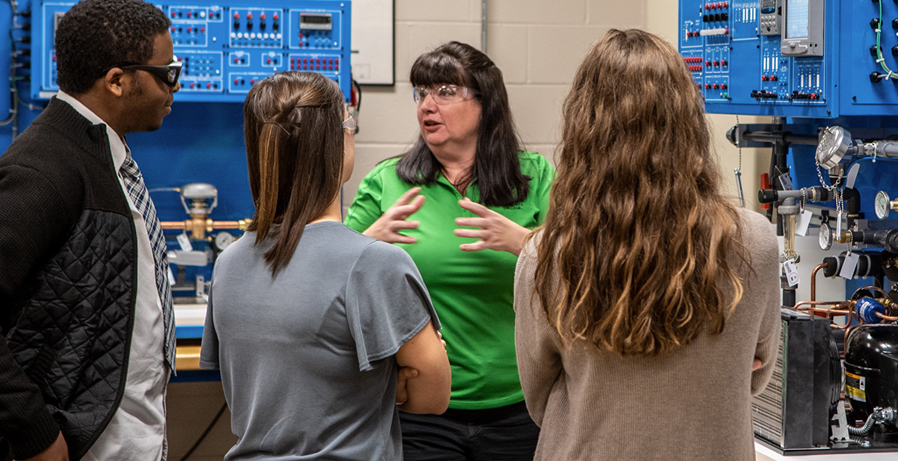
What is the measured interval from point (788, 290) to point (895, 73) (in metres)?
0.61

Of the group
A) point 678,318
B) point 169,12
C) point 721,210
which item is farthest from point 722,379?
point 169,12

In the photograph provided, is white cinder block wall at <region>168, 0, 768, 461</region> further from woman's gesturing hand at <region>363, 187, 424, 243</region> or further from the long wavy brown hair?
the long wavy brown hair

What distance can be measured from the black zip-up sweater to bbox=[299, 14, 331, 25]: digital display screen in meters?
1.49

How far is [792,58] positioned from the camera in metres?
2.16

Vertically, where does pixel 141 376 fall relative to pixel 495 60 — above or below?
below

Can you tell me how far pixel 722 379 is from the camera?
109 centimetres

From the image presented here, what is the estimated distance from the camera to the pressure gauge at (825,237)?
217cm

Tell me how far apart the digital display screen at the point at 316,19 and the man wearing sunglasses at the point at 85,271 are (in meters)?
1.28

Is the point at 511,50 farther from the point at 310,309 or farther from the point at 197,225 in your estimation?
the point at 310,309

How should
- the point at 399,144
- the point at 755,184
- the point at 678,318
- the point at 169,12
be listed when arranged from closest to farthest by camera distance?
the point at 678,318, the point at 169,12, the point at 755,184, the point at 399,144

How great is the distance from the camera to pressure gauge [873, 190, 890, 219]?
81.4 inches

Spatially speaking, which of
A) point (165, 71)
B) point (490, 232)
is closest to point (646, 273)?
point (490, 232)

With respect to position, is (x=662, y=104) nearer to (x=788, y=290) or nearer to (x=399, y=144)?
(x=788, y=290)

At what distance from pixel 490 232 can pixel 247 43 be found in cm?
153
